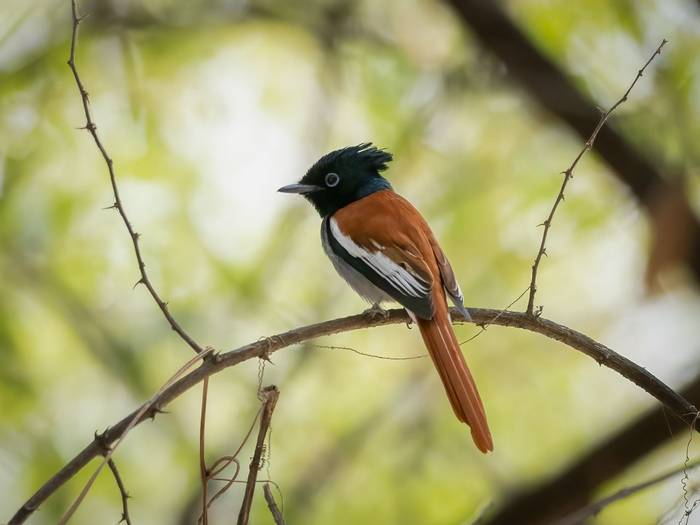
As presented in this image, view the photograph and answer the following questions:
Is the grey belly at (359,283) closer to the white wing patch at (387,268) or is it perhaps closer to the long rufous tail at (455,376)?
the white wing patch at (387,268)

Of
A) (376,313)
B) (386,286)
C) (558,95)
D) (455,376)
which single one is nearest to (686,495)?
(455,376)

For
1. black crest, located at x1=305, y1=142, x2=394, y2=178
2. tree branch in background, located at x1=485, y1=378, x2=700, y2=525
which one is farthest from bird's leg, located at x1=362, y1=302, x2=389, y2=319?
tree branch in background, located at x1=485, y1=378, x2=700, y2=525

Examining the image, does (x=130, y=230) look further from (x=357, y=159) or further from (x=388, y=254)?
(x=357, y=159)

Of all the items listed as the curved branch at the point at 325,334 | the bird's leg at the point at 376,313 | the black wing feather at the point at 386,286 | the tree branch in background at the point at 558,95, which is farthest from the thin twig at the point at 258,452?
the tree branch in background at the point at 558,95

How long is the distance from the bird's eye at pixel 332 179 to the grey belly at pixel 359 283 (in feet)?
1.68

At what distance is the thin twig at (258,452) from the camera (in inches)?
75.6

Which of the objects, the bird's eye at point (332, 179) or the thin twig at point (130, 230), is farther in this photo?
the bird's eye at point (332, 179)

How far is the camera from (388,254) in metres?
3.59

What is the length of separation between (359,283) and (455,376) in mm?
917

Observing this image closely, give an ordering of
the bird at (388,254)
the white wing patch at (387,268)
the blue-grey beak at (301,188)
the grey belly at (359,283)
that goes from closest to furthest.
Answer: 1. the bird at (388,254)
2. the white wing patch at (387,268)
3. the grey belly at (359,283)
4. the blue-grey beak at (301,188)

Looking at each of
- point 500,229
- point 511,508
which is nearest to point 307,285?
point 500,229

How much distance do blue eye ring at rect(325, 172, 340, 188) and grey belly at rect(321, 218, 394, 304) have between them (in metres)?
0.51

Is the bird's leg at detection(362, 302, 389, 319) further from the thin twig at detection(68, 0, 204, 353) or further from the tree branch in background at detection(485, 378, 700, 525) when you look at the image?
the tree branch in background at detection(485, 378, 700, 525)

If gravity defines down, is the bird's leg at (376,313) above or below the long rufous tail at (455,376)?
above
